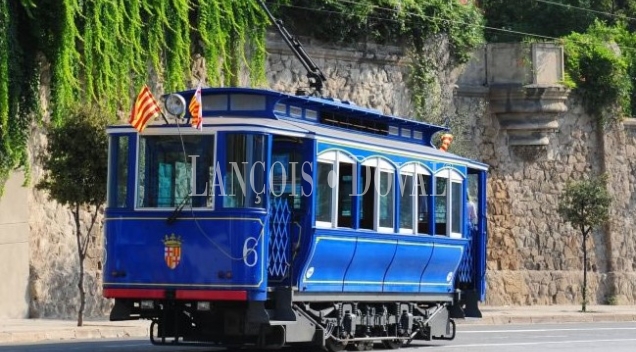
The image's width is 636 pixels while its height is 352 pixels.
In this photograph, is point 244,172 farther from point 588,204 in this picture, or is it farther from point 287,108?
point 588,204

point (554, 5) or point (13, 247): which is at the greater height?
point (554, 5)

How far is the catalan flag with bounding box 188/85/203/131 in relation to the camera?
16406mm

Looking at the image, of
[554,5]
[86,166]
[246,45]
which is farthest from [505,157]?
[86,166]

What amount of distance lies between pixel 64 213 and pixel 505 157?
14.2m

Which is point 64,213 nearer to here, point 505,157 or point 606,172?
point 505,157

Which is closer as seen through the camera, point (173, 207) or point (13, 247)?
point (173, 207)

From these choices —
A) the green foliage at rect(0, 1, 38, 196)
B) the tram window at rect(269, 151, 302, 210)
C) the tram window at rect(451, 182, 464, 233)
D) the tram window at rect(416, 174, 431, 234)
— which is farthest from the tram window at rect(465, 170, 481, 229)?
the green foliage at rect(0, 1, 38, 196)

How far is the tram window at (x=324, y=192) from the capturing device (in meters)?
17.1

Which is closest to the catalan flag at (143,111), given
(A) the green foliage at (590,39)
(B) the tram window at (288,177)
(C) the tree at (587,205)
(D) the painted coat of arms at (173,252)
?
(D) the painted coat of arms at (173,252)

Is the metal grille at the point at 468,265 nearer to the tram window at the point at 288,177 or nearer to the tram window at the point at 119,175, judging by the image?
the tram window at the point at 288,177

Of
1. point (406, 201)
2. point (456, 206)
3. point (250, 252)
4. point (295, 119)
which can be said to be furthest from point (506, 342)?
point (250, 252)

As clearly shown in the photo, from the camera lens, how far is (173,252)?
53.7 ft

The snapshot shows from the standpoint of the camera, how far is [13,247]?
24625 millimetres

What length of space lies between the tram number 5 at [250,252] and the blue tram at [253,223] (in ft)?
0.05
